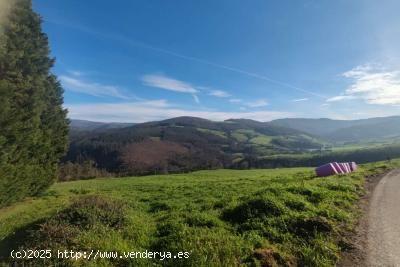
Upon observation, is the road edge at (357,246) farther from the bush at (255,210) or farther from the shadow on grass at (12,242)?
the shadow on grass at (12,242)

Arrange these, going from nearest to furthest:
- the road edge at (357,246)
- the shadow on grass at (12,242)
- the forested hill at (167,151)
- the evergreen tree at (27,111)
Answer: the road edge at (357,246) < the shadow on grass at (12,242) < the evergreen tree at (27,111) < the forested hill at (167,151)

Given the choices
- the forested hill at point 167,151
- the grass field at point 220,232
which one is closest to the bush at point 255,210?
the grass field at point 220,232

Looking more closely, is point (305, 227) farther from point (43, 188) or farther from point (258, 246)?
point (43, 188)

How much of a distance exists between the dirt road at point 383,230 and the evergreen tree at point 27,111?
15.4m

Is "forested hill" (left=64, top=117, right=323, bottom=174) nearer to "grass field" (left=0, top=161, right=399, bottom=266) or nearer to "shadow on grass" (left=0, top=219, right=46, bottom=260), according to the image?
"grass field" (left=0, top=161, right=399, bottom=266)

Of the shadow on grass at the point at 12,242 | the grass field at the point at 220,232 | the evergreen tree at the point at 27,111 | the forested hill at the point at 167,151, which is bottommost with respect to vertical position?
the forested hill at the point at 167,151

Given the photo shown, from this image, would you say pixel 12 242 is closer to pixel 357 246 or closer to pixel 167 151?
pixel 357 246

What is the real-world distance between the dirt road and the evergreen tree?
50.6ft

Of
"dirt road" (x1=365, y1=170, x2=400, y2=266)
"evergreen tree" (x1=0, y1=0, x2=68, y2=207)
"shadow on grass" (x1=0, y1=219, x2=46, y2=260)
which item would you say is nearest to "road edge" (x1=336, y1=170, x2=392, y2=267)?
"dirt road" (x1=365, y1=170, x2=400, y2=266)

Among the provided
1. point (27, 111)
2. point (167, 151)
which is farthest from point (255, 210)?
point (167, 151)

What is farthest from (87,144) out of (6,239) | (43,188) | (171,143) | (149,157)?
(6,239)

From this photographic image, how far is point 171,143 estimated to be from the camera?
523 feet

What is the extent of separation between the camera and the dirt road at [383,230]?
7.68 meters

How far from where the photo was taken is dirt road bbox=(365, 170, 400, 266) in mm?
7684
